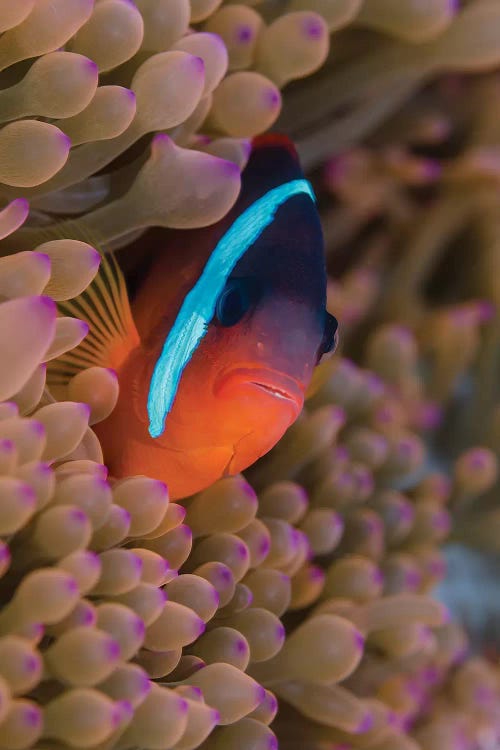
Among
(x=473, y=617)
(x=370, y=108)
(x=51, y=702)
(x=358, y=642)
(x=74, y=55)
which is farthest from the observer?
(x=473, y=617)

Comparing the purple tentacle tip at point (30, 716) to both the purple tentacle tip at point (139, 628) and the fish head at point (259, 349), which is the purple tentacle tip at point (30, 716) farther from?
the fish head at point (259, 349)

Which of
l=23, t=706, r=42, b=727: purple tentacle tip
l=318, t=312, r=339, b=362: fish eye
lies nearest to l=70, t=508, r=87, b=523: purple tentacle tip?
l=23, t=706, r=42, b=727: purple tentacle tip

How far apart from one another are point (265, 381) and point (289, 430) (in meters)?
0.29

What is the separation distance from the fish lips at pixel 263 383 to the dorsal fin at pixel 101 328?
0.12m

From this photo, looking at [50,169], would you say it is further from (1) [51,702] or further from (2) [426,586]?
(2) [426,586]

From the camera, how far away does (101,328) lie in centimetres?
69

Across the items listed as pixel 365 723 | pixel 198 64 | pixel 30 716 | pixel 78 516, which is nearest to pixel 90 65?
pixel 198 64

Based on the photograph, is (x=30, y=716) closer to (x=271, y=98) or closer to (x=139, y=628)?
(x=139, y=628)

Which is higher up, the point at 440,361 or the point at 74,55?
the point at 74,55

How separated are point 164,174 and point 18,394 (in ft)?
0.73

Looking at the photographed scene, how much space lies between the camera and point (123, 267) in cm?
82

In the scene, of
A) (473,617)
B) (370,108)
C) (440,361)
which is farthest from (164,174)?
(473,617)

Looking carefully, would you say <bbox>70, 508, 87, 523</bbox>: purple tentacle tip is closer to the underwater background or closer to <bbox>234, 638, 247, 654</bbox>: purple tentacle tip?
the underwater background

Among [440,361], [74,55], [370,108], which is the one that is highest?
[74,55]
